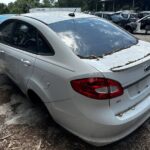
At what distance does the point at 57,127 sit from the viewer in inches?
157

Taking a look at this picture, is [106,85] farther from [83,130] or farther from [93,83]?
[83,130]

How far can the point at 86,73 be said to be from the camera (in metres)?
2.98

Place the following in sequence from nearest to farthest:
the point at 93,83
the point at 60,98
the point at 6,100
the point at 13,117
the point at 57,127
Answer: the point at 93,83 < the point at 60,98 < the point at 57,127 < the point at 13,117 < the point at 6,100

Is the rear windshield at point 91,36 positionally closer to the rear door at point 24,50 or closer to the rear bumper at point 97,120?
the rear door at point 24,50

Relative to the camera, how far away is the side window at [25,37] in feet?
13.0

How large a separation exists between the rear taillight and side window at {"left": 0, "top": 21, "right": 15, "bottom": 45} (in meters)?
2.13

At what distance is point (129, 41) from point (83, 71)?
1286 millimetres

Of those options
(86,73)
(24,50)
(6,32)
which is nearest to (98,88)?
(86,73)

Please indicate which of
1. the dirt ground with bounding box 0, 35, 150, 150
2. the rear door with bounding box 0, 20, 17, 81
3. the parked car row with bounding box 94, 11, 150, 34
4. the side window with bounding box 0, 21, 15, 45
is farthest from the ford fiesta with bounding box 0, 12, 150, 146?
the parked car row with bounding box 94, 11, 150, 34

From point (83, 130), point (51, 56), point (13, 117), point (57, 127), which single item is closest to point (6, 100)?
point (13, 117)

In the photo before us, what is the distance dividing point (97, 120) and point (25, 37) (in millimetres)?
1866

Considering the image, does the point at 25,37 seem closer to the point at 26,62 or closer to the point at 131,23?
the point at 26,62

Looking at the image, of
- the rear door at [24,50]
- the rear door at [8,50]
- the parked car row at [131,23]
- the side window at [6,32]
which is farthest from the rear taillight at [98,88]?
the parked car row at [131,23]

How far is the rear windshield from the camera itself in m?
3.45
